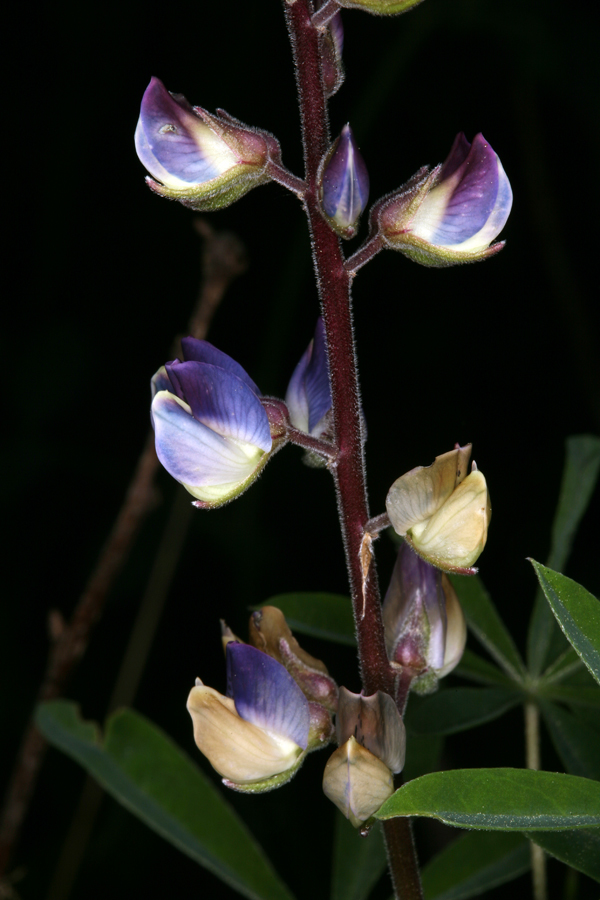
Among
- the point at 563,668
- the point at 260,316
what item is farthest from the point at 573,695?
the point at 260,316

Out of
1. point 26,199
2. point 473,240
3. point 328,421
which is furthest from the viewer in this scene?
point 26,199

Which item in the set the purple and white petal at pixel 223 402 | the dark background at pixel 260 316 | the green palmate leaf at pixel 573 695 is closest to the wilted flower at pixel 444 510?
the purple and white petal at pixel 223 402

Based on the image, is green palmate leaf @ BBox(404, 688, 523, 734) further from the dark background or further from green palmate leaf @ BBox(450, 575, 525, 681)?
the dark background

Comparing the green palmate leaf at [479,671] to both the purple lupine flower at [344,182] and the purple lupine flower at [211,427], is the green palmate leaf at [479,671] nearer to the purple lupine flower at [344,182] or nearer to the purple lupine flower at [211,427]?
the purple lupine flower at [211,427]

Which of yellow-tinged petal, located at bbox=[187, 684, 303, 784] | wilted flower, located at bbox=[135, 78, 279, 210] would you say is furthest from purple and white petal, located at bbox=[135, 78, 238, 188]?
yellow-tinged petal, located at bbox=[187, 684, 303, 784]

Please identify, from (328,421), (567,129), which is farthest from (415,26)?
(328,421)

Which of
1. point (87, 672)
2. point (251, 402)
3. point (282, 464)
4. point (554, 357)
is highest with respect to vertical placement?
point (554, 357)

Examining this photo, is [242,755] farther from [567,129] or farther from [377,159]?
[567,129]
